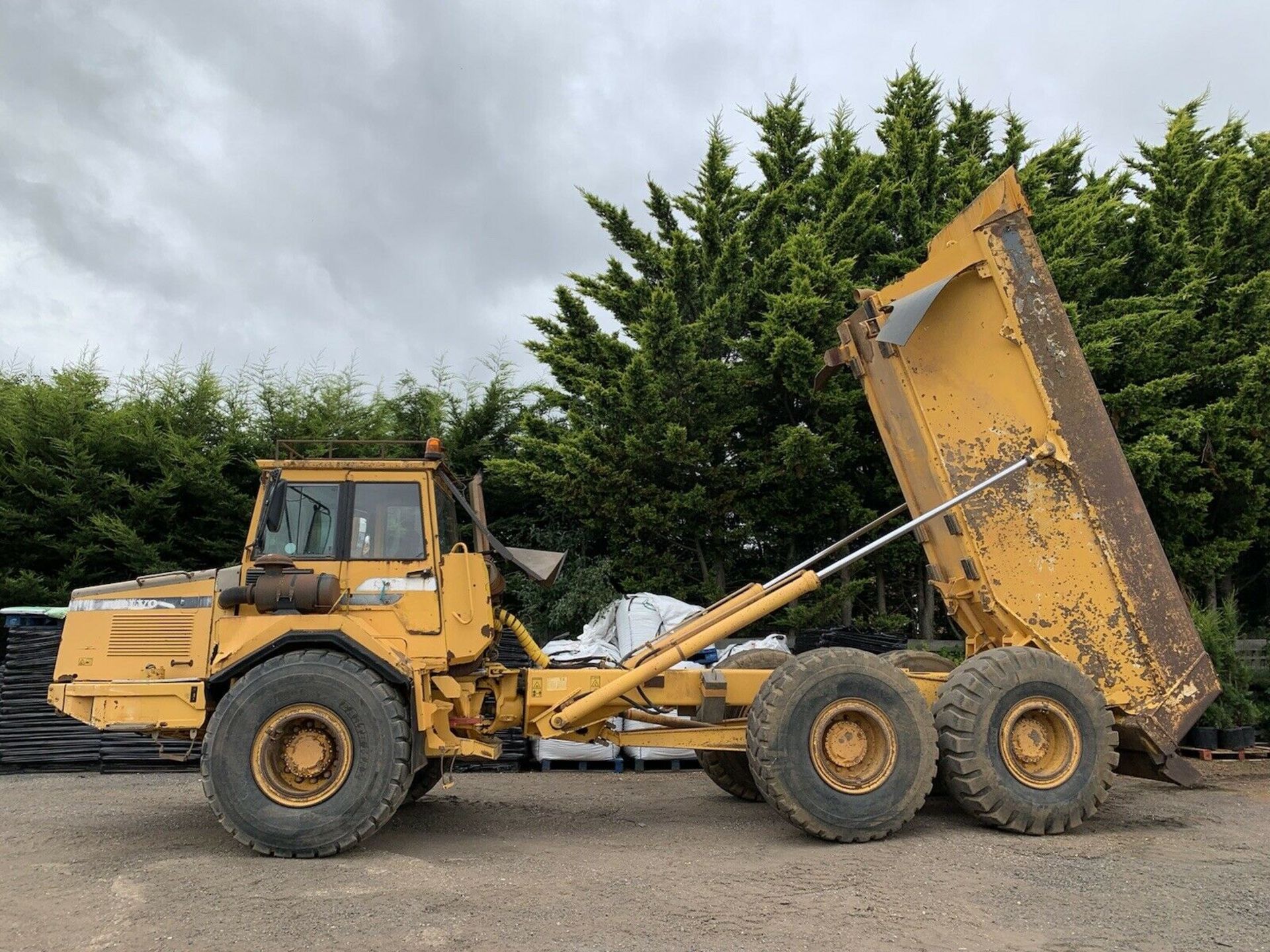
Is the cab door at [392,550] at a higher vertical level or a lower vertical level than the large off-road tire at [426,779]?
higher

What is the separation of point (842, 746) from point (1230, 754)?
5.80 m

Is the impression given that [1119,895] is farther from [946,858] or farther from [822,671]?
[822,671]

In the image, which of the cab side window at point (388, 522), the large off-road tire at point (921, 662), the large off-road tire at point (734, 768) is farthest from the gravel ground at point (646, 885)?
the cab side window at point (388, 522)

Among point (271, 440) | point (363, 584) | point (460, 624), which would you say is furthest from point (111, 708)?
point (271, 440)

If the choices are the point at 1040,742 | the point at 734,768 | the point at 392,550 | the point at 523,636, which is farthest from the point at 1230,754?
the point at 392,550

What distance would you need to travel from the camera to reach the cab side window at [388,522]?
6.21m

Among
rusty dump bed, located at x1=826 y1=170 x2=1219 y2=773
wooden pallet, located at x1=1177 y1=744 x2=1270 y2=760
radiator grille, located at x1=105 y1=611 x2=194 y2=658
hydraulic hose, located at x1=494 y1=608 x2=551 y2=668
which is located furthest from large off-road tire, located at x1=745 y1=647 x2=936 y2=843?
wooden pallet, located at x1=1177 y1=744 x2=1270 y2=760

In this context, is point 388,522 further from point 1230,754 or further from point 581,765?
point 1230,754

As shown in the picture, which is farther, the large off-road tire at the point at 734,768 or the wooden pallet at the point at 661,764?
the wooden pallet at the point at 661,764

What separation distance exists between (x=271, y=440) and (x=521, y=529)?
3.31 m

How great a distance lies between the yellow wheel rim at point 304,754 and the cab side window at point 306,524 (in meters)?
1.04

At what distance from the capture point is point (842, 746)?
19.4 feet

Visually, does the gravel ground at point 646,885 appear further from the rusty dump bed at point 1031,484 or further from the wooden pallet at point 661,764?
the wooden pallet at point 661,764

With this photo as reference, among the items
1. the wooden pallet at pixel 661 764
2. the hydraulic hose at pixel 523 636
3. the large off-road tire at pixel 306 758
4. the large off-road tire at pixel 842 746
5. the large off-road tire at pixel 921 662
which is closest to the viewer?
the large off-road tire at pixel 306 758
